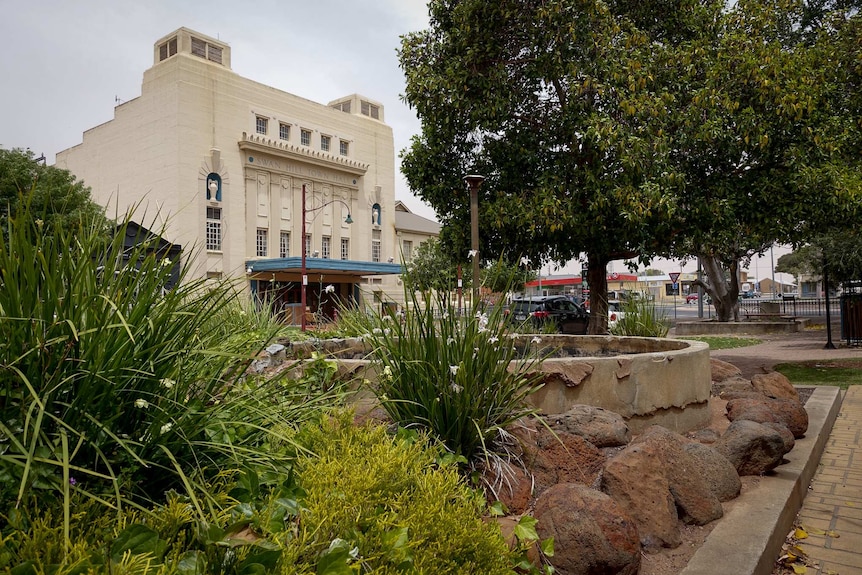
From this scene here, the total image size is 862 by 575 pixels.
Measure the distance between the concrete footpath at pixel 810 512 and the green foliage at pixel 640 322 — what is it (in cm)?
215

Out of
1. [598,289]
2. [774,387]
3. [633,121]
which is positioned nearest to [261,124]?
[598,289]

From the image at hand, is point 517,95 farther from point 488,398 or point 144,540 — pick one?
point 144,540

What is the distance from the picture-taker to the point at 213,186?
34.0m

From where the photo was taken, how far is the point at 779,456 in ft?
13.5

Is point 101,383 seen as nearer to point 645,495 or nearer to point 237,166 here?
point 645,495

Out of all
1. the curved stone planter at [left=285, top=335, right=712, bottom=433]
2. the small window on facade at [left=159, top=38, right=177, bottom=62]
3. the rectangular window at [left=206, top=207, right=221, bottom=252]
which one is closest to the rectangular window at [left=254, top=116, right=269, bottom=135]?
the small window on facade at [left=159, top=38, right=177, bottom=62]

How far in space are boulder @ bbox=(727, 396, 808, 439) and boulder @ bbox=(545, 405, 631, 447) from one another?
4.72ft

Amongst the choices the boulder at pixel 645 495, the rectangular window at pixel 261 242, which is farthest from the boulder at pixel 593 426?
the rectangular window at pixel 261 242

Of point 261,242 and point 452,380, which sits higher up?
point 261,242

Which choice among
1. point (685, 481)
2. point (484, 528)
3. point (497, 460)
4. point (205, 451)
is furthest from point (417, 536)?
point (685, 481)

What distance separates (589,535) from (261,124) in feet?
125

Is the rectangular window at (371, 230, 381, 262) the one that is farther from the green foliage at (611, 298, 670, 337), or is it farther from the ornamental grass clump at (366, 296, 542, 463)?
the ornamental grass clump at (366, 296, 542, 463)

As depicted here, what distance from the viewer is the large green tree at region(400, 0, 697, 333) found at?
9688mm

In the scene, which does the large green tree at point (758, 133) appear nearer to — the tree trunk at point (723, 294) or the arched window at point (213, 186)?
the tree trunk at point (723, 294)
